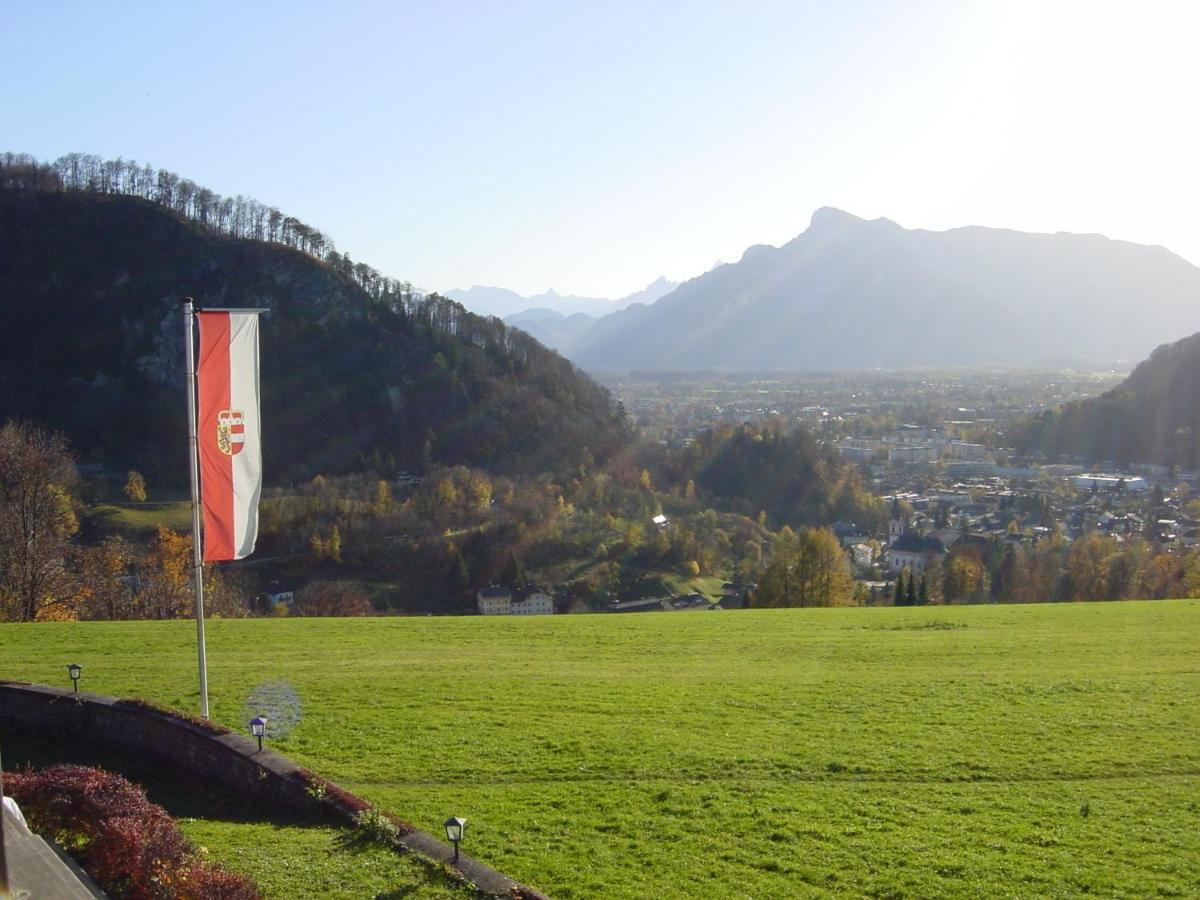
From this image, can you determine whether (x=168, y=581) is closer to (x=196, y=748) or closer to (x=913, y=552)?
(x=196, y=748)

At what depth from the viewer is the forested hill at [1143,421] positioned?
106 meters

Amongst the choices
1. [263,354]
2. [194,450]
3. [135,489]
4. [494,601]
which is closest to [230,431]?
[194,450]

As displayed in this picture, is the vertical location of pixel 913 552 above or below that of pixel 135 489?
below

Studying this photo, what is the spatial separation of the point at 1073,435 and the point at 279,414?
99.3 metres

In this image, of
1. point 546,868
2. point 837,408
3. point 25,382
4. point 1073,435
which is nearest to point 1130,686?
point 546,868

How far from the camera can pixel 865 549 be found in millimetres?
77875

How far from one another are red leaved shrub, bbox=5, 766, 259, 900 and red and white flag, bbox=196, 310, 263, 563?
13.2ft

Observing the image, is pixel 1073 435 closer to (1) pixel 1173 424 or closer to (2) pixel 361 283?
(1) pixel 1173 424

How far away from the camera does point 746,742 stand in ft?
41.2

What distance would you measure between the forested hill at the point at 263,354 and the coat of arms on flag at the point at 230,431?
273 ft

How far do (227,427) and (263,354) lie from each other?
304 feet

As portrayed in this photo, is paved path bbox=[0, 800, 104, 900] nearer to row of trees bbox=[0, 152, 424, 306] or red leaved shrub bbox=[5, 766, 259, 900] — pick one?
red leaved shrub bbox=[5, 766, 259, 900]

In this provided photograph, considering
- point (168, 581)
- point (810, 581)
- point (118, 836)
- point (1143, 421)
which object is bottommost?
point (810, 581)

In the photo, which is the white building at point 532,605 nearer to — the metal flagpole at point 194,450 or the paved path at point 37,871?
the metal flagpole at point 194,450
